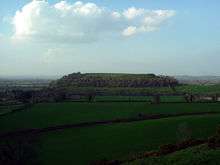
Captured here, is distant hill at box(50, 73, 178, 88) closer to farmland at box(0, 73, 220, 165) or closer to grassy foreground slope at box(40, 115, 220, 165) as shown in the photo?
farmland at box(0, 73, 220, 165)

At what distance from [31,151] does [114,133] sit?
56.7 ft

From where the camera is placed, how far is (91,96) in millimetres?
109438

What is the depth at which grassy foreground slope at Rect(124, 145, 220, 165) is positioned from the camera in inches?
843

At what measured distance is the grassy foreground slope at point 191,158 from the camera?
70.2 ft

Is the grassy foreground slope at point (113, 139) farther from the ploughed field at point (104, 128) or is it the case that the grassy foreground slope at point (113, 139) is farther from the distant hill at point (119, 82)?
the distant hill at point (119, 82)

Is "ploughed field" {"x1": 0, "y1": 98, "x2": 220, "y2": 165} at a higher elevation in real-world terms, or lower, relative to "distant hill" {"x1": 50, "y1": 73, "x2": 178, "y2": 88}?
lower

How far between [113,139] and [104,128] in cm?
996

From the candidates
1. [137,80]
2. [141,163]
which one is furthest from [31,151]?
[137,80]

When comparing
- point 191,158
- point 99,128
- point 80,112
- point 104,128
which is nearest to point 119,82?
point 80,112

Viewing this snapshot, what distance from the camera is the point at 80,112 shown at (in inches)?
3113

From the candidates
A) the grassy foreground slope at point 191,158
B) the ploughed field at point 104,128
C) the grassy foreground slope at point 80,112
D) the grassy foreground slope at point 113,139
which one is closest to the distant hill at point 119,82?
the ploughed field at point 104,128

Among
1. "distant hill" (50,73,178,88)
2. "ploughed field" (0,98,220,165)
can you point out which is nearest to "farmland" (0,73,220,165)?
"ploughed field" (0,98,220,165)

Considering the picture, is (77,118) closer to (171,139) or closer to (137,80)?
(171,139)

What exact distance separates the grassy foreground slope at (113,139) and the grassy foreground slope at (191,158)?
616 inches
